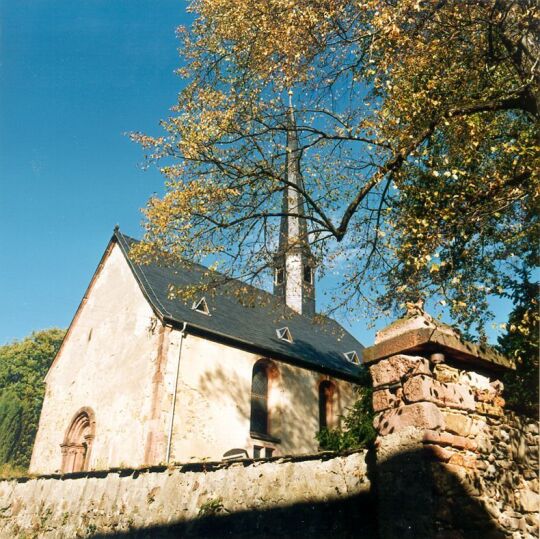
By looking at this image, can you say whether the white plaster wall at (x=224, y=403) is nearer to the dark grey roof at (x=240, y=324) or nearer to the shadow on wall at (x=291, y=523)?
the dark grey roof at (x=240, y=324)

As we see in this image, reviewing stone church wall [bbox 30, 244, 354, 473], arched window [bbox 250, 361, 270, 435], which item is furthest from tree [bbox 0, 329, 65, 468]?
arched window [bbox 250, 361, 270, 435]

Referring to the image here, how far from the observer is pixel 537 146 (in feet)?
23.4

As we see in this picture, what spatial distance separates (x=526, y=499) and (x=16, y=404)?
117 feet

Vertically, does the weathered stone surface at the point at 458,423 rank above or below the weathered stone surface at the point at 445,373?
below

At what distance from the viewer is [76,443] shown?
59.8 feet

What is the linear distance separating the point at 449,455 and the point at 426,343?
3.03 ft

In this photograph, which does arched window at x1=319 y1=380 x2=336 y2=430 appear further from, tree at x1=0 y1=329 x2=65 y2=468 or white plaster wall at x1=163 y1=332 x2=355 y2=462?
tree at x1=0 y1=329 x2=65 y2=468

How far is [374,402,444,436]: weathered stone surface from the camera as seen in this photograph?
4.36 m

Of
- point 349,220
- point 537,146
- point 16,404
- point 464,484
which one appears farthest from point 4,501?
point 16,404

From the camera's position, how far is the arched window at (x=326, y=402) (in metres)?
20.5

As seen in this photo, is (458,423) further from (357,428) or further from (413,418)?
(357,428)

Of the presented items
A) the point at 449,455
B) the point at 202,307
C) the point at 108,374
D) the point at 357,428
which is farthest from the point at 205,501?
the point at 202,307

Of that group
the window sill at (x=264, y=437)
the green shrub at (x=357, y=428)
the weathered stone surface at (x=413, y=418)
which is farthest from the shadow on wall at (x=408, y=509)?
the window sill at (x=264, y=437)

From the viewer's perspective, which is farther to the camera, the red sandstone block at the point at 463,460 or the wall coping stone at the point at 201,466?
the wall coping stone at the point at 201,466
